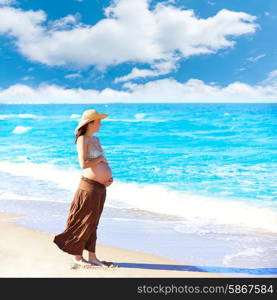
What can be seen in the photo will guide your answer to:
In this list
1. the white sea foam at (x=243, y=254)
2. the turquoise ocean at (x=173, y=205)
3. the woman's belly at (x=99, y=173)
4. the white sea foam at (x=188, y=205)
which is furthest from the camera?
the white sea foam at (x=188, y=205)

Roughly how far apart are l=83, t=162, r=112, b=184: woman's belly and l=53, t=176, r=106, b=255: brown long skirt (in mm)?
41

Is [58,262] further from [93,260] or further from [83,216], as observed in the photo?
[83,216]

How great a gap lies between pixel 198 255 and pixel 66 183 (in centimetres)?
685

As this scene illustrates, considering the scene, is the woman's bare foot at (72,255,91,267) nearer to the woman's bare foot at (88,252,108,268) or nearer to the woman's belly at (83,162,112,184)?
the woman's bare foot at (88,252,108,268)

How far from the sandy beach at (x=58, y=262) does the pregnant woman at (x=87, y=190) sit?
0.68 ft

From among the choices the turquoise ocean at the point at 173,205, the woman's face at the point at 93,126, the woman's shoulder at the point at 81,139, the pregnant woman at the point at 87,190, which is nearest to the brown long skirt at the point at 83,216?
the pregnant woman at the point at 87,190

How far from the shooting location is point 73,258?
466cm

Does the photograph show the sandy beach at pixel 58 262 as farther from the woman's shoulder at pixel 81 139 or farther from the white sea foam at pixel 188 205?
the white sea foam at pixel 188 205

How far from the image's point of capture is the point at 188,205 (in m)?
9.12

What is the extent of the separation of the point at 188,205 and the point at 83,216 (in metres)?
4.94

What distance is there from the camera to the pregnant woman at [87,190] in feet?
14.1

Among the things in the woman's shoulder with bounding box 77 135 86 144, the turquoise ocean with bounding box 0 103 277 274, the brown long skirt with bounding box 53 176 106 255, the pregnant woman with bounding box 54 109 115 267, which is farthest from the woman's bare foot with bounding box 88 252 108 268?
the woman's shoulder with bounding box 77 135 86 144
